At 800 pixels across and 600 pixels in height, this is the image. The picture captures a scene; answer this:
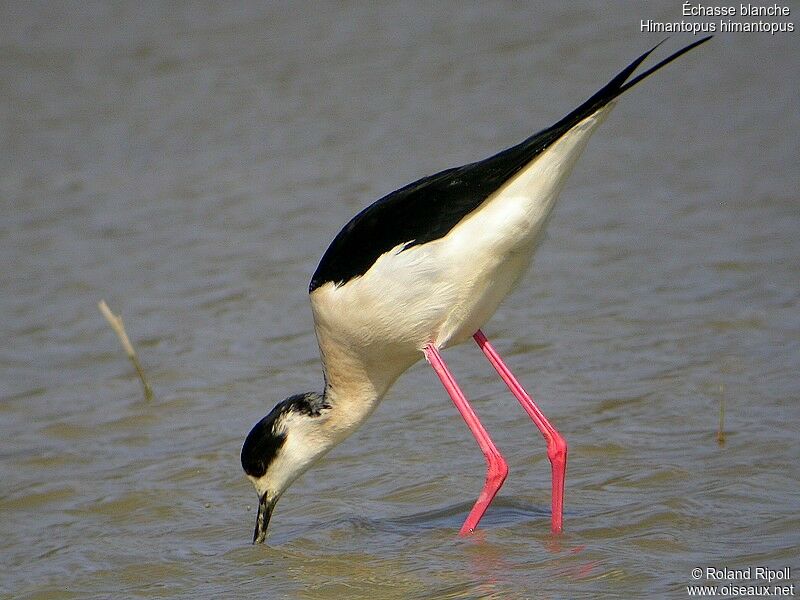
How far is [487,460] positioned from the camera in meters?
4.68

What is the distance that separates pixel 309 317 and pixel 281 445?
92.9 inches

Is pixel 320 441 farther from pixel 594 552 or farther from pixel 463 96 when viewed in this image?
pixel 463 96

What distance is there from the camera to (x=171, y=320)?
7250mm

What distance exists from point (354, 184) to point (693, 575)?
18.1 ft

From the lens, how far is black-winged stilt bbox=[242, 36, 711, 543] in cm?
435

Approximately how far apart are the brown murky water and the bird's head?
0.19 meters

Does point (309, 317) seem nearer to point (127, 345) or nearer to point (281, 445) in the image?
point (127, 345)

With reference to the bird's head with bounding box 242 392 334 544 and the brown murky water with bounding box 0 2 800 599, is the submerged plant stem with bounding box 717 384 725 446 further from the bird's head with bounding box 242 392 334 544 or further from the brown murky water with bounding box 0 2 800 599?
the bird's head with bounding box 242 392 334 544

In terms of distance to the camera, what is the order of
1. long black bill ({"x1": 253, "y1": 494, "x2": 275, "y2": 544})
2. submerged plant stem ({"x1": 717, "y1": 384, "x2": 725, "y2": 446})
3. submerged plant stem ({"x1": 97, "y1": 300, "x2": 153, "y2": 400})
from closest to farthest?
1. long black bill ({"x1": 253, "y1": 494, "x2": 275, "y2": 544})
2. submerged plant stem ({"x1": 717, "y1": 384, "x2": 725, "y2": 446})
3. submerged plant stem ({"x1": 97, "y1": 300, "x2": 153, "y2": 400})

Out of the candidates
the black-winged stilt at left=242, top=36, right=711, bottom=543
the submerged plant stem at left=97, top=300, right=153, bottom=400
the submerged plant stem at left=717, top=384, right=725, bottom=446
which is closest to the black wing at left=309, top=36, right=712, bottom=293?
the black-winged stilt at left=242, top=36, right=711, bottom=543

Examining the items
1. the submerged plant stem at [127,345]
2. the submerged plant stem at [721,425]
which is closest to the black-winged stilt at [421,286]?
the submerged plant stem at [721,425]


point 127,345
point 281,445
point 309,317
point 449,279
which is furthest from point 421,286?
point 309,317

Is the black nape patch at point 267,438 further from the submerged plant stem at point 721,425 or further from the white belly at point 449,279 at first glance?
the submerged plant stem at point 721,425

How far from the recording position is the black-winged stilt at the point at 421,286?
4352 millimetres
